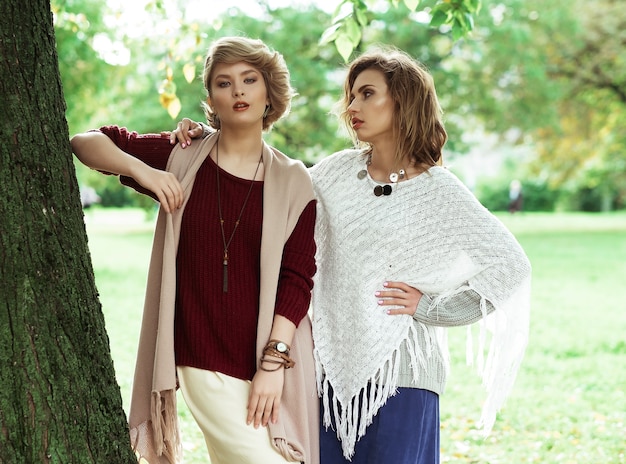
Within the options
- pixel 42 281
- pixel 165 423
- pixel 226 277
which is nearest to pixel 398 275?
pixel 226 277

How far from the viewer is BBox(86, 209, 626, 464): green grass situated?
221 inches

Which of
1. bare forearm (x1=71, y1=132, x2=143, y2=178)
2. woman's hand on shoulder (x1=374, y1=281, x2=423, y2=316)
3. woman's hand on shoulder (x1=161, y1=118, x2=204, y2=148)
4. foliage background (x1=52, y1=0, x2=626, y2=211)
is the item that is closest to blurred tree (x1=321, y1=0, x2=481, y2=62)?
woman's hand on shoulder (x1=161, y1=118, x2=204, y2=148)

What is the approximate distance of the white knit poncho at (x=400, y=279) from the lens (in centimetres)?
294

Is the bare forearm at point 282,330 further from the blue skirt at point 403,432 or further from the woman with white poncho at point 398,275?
the blue skirt at point 403,432

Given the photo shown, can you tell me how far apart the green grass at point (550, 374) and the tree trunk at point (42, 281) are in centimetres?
309

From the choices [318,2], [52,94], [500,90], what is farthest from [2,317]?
[500,90]

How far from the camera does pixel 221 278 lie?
104 inches

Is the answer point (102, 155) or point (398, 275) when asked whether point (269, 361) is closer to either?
point (398, 275)

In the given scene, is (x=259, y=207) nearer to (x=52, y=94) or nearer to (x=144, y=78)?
(x=52, y=94)

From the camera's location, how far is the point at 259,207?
2709mm

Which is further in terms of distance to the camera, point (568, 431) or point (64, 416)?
point (568, 431)

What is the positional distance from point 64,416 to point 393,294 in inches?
49.2

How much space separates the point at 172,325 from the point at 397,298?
2.77 feet

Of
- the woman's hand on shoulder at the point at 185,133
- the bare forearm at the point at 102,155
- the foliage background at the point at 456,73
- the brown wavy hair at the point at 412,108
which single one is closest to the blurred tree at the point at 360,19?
the brown wavy hair at the point at 412,108
